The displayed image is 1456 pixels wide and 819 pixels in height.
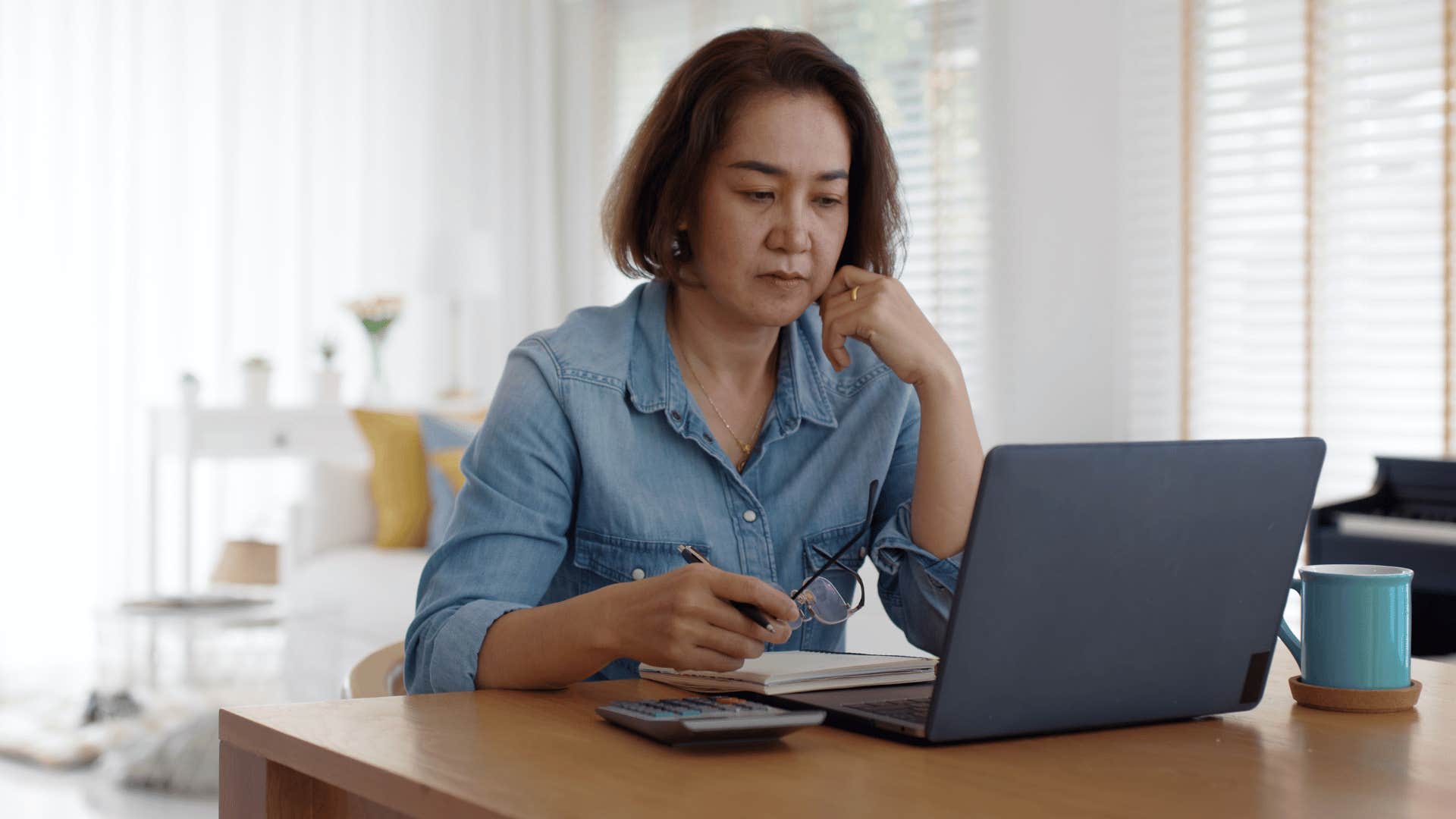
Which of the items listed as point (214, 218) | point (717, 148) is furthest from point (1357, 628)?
point (214, 218)

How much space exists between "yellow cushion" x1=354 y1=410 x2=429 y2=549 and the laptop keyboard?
9.62ft

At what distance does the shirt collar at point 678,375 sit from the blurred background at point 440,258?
3.79 ft

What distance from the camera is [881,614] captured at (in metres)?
2.64

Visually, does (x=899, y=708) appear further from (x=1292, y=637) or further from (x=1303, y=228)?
(x=1303, y=228)

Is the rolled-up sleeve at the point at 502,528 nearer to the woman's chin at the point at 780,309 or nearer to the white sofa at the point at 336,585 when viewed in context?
the woman's chin at the point at 780,309

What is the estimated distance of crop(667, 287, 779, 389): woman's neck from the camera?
4.86 ft

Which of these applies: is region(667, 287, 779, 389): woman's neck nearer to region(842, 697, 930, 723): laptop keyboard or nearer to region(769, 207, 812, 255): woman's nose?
region(769, 207, 812, 255): woman's nose

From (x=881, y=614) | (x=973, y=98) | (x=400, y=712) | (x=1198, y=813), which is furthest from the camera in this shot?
(x=973, y=98)

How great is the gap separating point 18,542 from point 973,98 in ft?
10.3

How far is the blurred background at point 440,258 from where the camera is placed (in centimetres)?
344

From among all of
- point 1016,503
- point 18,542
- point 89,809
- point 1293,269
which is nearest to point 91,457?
point 18,542

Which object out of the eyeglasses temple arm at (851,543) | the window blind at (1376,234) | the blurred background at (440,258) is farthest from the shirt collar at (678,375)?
the window blind at (1376,234)

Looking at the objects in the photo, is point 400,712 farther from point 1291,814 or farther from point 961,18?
point 961,18

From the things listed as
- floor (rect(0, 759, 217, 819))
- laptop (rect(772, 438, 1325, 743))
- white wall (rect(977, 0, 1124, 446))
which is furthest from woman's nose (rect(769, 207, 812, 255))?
white wall (rect(977, 0, 1124, 446))
